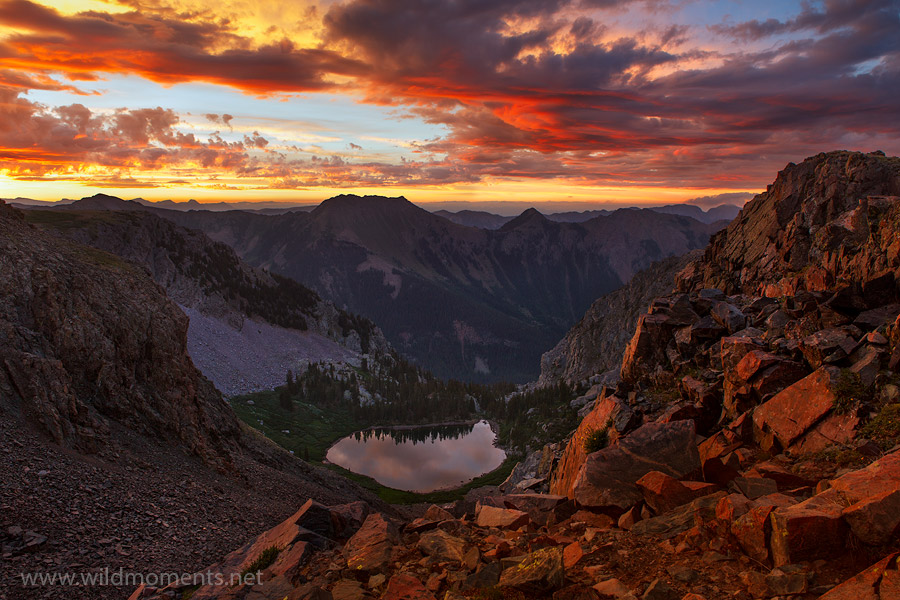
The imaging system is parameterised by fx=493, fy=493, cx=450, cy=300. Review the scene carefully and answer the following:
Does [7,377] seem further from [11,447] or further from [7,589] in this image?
[7,589]

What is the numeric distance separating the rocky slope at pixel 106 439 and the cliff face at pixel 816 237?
37400 millimetres

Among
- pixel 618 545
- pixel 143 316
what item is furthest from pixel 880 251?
pixel 143 316

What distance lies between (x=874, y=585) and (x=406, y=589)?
480 inches

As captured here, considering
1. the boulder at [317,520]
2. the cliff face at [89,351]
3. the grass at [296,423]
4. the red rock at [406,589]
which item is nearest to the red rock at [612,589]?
the red rock at [406,589]

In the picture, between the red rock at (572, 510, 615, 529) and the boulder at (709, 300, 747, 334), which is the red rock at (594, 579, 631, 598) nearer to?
the red rock at (572, 510, 615, 529)

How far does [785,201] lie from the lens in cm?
6384

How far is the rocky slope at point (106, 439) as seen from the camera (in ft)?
81.1

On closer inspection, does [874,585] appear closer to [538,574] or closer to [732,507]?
[732,507]

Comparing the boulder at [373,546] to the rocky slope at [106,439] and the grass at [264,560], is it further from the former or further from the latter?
the rocky slope at [106,439]

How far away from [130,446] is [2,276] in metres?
19.7

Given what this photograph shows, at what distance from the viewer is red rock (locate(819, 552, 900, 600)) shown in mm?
10211

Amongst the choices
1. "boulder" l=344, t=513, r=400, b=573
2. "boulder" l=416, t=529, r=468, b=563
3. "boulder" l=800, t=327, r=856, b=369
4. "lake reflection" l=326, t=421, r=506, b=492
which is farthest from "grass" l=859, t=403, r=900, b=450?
"lake reflection" l=326, t=421, r=506, b=492

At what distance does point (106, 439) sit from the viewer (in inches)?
1431

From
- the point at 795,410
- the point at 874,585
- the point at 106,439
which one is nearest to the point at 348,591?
the point at 874,585
